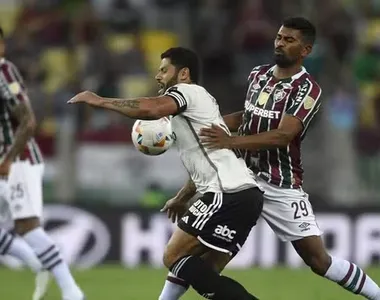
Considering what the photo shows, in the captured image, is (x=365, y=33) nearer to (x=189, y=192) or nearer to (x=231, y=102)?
(x=231, y=102)

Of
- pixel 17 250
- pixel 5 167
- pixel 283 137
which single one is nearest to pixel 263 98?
pixel 283 137

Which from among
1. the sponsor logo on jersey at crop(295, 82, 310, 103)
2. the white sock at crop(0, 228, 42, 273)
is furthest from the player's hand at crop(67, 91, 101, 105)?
the white sock at crop(0, 228, 42, 273)

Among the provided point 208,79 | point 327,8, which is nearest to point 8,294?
point 208,79

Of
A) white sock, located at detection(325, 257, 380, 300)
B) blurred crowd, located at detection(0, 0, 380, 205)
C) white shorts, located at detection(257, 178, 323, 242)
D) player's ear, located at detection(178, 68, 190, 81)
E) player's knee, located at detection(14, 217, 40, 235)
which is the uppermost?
player's ear, located at detection(178, 68, 190, 81)

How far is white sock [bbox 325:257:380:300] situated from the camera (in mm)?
9109

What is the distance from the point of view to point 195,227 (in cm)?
821

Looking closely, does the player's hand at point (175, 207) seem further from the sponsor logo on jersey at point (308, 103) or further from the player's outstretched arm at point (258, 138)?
the sponsor logo on jersey at point (308, 103)

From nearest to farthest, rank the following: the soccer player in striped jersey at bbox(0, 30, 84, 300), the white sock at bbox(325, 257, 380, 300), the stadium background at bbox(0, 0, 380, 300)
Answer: the white sock at bbox(325, 257, 380, 300) → the soccer player in striped jersey at bbox(0, 30, 84, 300) → the stadium background at bbox(0, 0, 380, 300)

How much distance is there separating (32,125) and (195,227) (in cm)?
227

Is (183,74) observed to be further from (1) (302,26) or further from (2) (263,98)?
(1) (302,26)

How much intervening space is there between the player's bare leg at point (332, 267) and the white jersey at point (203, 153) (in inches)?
34.2

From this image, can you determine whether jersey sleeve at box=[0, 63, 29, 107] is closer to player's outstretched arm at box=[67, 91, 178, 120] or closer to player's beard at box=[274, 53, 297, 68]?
player's beard at box=[274, 53, 297, 68]

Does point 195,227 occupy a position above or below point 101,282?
above

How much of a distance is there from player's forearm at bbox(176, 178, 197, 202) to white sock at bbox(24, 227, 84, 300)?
4.94ft
